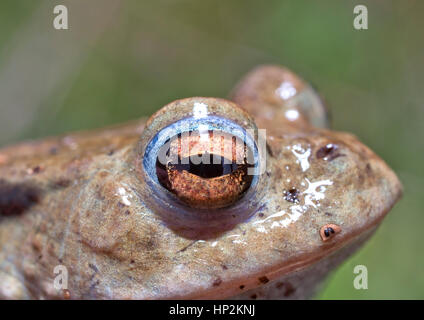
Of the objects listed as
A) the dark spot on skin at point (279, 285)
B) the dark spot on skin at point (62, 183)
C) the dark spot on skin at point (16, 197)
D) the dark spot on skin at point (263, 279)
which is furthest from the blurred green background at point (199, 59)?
the dark spot on skin at point (62, 183)

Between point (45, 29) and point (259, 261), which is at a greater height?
point (45, 29)

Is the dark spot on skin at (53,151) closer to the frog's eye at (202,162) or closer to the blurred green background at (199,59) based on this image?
the frog's eye at (202,162)

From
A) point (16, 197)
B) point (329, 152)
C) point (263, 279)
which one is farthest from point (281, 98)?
point (16, 197)

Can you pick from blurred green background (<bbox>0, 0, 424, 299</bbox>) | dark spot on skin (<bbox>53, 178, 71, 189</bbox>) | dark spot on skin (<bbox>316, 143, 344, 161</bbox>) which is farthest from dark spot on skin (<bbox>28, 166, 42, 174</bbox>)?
blurred green background (<bbox>0, 0, 424, 299</bbox>)

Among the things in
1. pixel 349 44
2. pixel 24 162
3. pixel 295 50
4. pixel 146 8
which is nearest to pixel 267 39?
pixel 295 50

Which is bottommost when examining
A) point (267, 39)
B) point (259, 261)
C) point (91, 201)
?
point (259, 261)

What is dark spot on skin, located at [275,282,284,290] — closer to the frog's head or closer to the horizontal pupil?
the frog's head

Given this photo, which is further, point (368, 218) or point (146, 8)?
point (146, 8)

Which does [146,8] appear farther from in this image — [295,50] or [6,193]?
[6,193]
